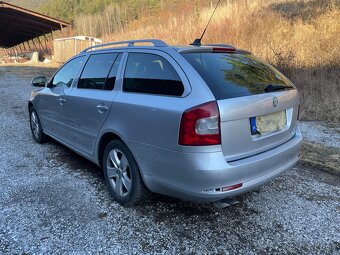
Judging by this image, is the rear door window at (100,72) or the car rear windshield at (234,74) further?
the rear door window at (100,72)

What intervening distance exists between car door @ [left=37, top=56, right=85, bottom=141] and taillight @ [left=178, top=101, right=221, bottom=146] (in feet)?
8.00

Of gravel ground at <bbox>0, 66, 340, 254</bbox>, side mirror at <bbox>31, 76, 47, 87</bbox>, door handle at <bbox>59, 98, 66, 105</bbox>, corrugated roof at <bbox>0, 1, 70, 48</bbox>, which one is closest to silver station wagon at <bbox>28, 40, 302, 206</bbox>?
gravel ground at <bbox>0, 66, 340, 254</bbox>

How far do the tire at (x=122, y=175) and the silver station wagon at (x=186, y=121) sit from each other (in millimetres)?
11

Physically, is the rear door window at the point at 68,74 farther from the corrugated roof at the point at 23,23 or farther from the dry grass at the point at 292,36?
the corrugated roof at the point at 23,23

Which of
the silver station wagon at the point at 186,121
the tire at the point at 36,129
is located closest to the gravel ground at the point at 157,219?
the silver station wagon at the point at 186,121

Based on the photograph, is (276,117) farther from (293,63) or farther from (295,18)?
(295,18)

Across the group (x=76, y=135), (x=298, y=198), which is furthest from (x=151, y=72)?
(x=298, y=198)

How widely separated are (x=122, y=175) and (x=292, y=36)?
10.6 meters

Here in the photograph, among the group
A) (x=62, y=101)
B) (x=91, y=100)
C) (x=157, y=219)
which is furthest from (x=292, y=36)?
(x=157, y=219)

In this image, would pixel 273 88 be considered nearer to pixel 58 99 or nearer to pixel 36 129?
pixel 58 99

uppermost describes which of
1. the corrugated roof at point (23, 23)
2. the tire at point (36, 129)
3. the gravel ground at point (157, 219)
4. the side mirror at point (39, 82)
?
the corrugated roof at point (23, 23)

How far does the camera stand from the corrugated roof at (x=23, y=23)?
23.5m

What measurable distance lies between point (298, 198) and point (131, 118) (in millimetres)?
2161

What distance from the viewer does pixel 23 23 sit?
29.0 m
